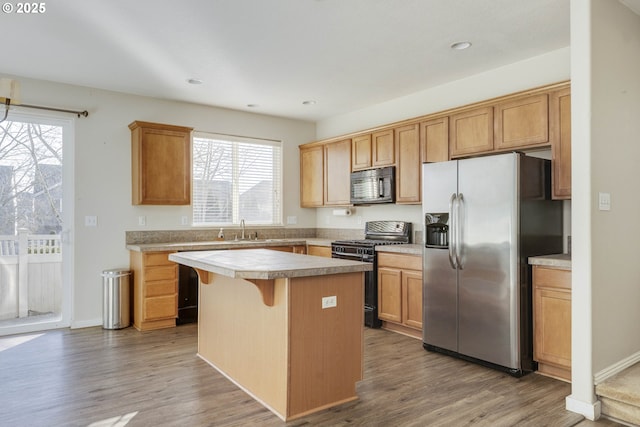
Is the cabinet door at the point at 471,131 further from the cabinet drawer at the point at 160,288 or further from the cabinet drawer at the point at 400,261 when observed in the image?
the cabinet drawer at the point at 160,288

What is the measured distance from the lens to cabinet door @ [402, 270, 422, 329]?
4.16 m

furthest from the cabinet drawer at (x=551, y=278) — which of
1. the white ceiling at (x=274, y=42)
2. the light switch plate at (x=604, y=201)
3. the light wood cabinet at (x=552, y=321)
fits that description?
the white ceiling at (x=274, y=42)

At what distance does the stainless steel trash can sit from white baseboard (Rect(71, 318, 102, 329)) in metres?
0.19

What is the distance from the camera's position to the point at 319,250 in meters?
5.57

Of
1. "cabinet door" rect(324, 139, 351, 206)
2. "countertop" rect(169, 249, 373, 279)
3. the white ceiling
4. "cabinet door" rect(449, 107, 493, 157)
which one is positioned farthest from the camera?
"cabinet door" rect(324, 139, 351, 206)

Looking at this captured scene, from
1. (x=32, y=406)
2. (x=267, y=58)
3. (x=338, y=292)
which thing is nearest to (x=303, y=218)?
(x=267, y=58)

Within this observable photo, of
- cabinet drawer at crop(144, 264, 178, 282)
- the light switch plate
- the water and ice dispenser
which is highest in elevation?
the light switch plate

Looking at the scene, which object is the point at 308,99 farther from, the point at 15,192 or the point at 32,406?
the point at 32,406

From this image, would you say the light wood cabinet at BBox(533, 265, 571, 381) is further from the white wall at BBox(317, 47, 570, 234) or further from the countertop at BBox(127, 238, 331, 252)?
the countertop at BBox(127, 238, 331, 252)

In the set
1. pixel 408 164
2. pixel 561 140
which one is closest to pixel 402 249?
pixel 408 164

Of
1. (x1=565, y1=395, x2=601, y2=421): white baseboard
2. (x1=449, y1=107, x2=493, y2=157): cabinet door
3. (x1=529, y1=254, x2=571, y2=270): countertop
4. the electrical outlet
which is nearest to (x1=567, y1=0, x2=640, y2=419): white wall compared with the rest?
(x1=565, y1=395, x2=601, y2=421): white baseboard

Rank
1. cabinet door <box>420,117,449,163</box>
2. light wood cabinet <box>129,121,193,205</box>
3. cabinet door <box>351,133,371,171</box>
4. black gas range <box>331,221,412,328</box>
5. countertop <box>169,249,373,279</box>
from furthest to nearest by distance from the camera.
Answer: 1. cabinet door <box>351,133,371,171</box>
2. light wood cabinet <box>129,121,193,205</box>
3. black gas range <box>331,221,412,328</box>
4. cabinet door <box>420,117,449,163</box>
5. countertop <box>169,249,373,279</box>

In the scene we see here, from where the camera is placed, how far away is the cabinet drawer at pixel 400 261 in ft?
13.7

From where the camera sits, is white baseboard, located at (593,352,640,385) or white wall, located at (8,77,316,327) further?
white wall, located at (8,77,316,327)
